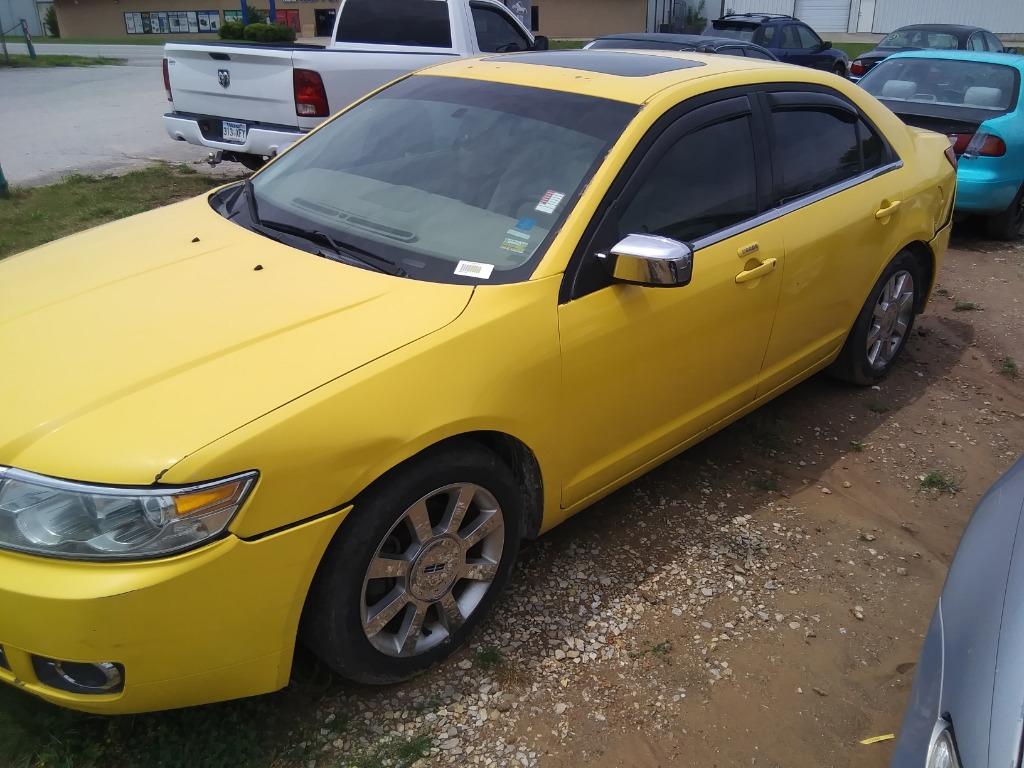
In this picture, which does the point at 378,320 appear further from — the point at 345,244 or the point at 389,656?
the point at 389,656

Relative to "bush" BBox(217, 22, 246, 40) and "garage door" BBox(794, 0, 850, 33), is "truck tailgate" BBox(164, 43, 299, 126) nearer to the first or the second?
"bush" BBox(217, 22, 246, 40)

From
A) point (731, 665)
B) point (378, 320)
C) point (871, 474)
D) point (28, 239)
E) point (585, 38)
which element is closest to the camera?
point (378, 320)

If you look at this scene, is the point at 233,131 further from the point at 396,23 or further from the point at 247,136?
the point at 396,23

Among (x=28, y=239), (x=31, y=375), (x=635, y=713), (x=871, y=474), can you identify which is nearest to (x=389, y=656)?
(x=635, y=713)

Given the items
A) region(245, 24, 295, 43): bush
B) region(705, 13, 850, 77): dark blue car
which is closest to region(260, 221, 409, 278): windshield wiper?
region(705, 13, 850, 77): dark blue car

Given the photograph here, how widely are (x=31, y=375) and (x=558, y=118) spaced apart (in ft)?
6.23

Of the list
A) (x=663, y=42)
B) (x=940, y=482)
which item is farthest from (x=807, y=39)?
(x=940, y=482)

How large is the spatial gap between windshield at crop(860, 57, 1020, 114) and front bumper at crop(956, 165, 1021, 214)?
2.01 feet

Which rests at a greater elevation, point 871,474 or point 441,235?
point 441,235

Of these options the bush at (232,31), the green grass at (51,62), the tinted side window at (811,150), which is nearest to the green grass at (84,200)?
the tinted side window at (811,150)

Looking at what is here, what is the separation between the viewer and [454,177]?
305 centimetres

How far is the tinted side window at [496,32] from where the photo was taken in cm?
881

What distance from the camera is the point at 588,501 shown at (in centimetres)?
305

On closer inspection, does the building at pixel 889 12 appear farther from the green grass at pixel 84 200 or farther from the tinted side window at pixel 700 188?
the tinted side window at pixel 700 188
